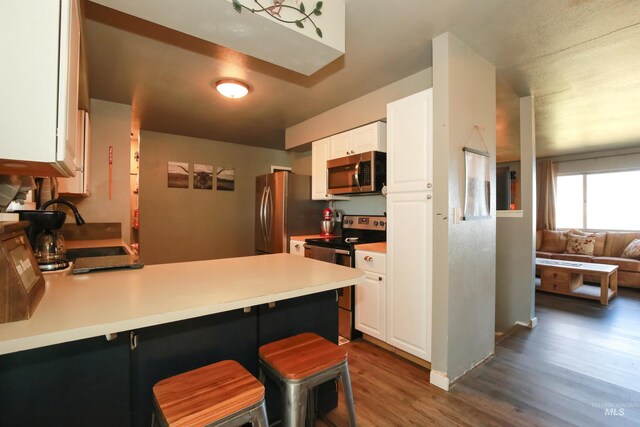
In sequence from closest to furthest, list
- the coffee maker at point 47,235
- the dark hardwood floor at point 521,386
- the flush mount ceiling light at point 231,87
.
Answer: the coffee maker at point 47,235, the dark hardwood floor at point 521,386, the flush mount ceiling light at point 231,87

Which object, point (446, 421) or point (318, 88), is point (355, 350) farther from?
point (318, 88)

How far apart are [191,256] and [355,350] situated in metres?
3.22

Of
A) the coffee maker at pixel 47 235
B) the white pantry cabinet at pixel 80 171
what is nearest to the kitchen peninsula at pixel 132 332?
the coffee maker at pixel 47 235

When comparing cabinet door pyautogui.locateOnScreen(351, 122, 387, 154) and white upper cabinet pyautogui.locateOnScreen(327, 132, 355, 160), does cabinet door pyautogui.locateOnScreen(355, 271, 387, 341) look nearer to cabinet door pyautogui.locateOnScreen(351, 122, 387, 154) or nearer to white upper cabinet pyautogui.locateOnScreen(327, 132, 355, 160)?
cabinet door pyautogui.locateOnScreen(351, 122, 387, 154)

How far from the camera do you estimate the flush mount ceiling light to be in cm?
261

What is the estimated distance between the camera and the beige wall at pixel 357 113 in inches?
99.4

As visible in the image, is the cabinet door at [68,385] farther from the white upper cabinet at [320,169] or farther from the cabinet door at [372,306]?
the white upper cabinet at [320,169]

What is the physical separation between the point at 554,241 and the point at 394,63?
5.49 metres

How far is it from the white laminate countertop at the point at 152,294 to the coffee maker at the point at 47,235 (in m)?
0.27

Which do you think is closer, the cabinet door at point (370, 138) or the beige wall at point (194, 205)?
the cabinet door at point (370, 138)

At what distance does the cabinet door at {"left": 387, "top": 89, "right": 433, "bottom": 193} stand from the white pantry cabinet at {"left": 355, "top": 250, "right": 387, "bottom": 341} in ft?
2.12

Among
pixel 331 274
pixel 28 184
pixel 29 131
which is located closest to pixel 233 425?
pixel 331 274

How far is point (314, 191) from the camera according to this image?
146 inches

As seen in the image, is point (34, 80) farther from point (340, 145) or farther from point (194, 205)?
point (194, 205)
